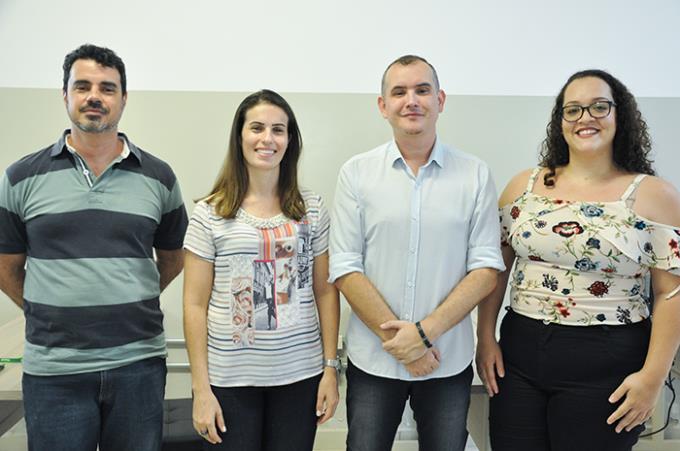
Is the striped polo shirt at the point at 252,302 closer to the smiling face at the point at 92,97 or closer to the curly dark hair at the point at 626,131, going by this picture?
the smiling face at the point at 92,97

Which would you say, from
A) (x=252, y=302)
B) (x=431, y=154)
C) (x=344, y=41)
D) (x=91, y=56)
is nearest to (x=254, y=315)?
(x=252, y=302)

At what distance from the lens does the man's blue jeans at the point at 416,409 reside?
55.7 inches

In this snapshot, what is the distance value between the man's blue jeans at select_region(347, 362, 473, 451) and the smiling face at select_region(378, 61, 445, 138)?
2.45 ft

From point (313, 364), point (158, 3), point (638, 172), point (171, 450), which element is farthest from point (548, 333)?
point (158, 3)

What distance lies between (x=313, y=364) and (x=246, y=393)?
0.20 meters

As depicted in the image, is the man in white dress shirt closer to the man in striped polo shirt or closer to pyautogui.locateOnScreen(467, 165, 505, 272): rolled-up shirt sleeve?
pyautogui.locateOnScreen(467, 165, 505, 272): rolled-up shirt sleeve

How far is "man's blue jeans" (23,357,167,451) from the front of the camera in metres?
1.35

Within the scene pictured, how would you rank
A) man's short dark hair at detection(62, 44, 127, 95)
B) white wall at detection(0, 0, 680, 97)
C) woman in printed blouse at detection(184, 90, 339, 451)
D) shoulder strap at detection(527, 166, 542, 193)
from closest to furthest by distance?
woman in printed blouse at detection(184, 90, 339, 451) < man's short dark hair at detection(62, 44, 127, 95) < shoulder strap at detection(527, 166, 542, 193) < white wall at detection(0, 0, 680, 97)

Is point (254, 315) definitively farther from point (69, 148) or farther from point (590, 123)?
point (590, 123)

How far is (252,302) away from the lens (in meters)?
1.35

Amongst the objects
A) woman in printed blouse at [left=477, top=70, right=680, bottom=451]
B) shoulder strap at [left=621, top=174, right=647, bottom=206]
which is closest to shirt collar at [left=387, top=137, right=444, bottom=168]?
woman in printed blouse at [left=477, top=70, right=680, bottom=451]

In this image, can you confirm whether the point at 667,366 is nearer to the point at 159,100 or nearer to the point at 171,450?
the point at 171,450

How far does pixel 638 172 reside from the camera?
1.48 m

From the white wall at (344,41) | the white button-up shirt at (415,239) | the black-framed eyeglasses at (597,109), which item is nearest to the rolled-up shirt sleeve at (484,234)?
the white button-up shirt at (415,239)
